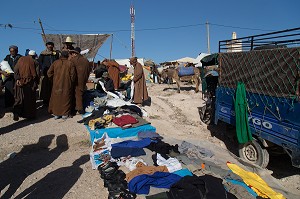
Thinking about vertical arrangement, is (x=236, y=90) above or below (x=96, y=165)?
above

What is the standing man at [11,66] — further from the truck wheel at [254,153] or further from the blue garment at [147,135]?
the truck wheel at [254,153]

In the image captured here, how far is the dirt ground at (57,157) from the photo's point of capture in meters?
3.87

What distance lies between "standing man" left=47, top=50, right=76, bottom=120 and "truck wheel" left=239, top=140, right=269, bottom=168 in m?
4.73

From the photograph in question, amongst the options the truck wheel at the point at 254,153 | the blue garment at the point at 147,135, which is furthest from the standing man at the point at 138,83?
the truck wheel at the point at 254,153

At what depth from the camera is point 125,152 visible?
4.84 metres

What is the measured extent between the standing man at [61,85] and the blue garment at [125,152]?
8.81 feet

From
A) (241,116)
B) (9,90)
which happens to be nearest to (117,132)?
(241,116)


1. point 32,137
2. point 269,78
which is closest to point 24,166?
point 32,137

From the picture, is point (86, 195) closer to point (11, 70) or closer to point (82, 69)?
point (82, 69)

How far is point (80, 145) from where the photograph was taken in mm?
5852

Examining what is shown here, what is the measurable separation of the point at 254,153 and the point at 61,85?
5.18m

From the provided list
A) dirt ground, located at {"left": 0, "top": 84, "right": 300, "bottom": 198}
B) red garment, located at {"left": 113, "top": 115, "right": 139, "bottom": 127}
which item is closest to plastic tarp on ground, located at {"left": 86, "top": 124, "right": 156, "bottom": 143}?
red garment, located at {"left": 113, "top": 115, "right": 139, "bottom": 127}

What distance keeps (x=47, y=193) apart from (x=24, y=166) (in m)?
1.28

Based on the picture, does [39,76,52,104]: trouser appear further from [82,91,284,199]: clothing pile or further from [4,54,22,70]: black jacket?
[82,91,284,199]: clothing pile
